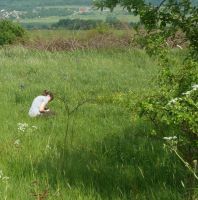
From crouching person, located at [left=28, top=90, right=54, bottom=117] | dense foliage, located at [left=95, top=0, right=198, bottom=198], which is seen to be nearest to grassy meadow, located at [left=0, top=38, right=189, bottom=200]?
crouching person, located at [left=28, top=90, right=54, bottom=117]

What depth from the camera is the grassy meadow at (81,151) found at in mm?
5836

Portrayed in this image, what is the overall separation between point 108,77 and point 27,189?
36.7ft

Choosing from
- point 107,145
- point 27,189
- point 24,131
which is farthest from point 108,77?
point 27,189

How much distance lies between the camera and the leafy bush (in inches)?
1250

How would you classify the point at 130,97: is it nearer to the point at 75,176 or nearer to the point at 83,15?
the point at 75,176

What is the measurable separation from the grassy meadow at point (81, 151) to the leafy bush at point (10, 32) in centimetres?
1611

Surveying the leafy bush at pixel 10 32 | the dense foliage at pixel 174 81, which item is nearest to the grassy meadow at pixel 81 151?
the dense foliage at pixel 174 81

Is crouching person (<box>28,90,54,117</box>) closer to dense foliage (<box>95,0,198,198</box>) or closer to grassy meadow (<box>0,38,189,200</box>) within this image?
grassy meadow (<box>0,38,189,200</box>)

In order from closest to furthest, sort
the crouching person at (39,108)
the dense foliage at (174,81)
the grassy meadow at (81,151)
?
1. the dense foliage at (174,81)
2. the grassy meadow at (81,151)
3. the crouching person at (39,108)

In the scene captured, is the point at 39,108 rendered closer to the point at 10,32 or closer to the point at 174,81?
the point at 174,81

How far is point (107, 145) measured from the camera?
7977 mm

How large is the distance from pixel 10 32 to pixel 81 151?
2553 centimetres

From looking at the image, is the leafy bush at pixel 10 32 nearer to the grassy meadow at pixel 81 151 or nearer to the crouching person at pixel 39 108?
the grassy meadow at pixel 81 151

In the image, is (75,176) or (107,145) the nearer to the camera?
(75,176)
